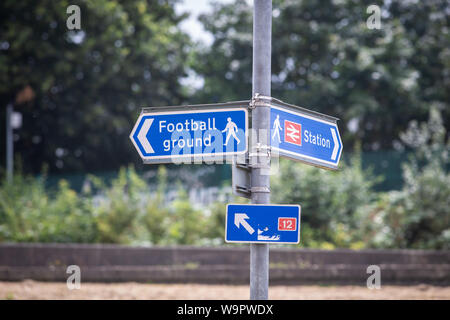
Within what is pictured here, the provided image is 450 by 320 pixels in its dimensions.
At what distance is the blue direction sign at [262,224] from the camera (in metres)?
3.60

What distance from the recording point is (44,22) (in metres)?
23.2

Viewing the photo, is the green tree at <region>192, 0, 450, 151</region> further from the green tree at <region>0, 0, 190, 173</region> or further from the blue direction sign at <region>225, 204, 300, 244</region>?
the blue direction sign at <region>225, 204, 300, 244</region>

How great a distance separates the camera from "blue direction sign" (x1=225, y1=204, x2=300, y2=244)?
3600 millimetres

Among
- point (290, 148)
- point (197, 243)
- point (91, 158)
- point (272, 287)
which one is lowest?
point (272, 287)

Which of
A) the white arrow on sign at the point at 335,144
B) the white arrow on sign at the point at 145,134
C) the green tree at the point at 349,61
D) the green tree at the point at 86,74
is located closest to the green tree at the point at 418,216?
the white arrow on sign at the point at 335,144

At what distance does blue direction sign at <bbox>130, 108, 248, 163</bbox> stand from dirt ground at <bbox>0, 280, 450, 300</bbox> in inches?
189

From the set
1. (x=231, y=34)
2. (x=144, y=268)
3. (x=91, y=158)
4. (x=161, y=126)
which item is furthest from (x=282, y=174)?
(x=91, y=158)

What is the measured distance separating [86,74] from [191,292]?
58.0ft

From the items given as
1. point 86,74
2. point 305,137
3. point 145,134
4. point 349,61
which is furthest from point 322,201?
point 86,74

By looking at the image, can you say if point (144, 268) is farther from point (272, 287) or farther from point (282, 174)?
point (282, 174)

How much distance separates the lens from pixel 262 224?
3607 mm

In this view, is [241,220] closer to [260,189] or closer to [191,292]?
[260,189]

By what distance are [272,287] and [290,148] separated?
251 inches
